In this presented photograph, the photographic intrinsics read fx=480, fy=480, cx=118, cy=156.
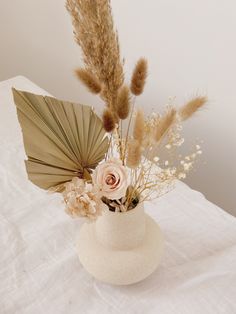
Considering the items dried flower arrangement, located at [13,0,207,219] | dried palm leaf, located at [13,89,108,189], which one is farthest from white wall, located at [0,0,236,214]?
dried palm leaf, located at [13,89,108,189]

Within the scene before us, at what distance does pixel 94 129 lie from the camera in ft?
3.01

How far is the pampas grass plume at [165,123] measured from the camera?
2.74 feet

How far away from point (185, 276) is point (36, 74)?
1.57 meters

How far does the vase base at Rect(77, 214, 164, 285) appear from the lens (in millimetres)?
969

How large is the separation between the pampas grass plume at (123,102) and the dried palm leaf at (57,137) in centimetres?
9

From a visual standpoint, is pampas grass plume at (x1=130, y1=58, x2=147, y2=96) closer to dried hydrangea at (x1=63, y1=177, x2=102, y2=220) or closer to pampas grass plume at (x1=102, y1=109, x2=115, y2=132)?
pampas grass plume at (x1=102, y1=109, x2=115, y2=132)

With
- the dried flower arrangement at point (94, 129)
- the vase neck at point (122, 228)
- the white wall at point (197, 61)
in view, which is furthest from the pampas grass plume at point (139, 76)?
the white wall at point (197, 61)

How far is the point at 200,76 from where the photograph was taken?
4.95 feet

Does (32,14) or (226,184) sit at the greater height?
(32,14)

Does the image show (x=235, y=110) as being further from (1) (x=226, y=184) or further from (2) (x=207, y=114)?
(1) (x=226, y=184)

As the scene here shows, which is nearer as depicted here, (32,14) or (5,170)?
(5,170)

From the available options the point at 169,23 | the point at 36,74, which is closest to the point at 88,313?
the point at 169,23

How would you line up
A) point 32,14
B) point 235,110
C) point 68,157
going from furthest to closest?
point 32,14 < point 235,110 < point 68,157

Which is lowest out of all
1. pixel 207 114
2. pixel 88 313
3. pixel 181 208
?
pixel 88 313
